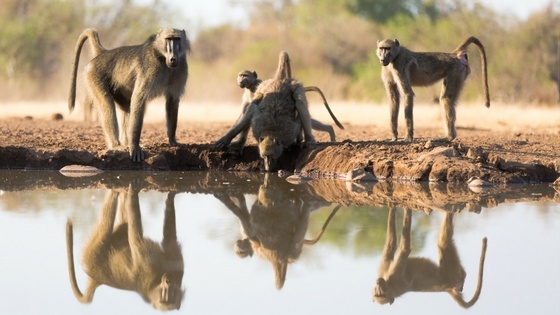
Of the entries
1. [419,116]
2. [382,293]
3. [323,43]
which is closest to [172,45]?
[382,293]

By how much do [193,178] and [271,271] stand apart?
13.3 feet

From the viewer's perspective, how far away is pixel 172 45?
9203 millimetres

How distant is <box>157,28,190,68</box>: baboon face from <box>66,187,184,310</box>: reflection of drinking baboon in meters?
2.12

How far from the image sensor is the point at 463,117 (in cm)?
1695

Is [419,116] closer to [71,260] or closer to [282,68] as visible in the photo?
[282,68]

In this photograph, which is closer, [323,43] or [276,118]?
[276,118]

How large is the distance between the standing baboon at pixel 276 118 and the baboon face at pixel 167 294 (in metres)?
4.37

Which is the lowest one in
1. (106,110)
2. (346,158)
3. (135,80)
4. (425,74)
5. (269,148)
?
(346,158)

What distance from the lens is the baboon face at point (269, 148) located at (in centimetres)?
954

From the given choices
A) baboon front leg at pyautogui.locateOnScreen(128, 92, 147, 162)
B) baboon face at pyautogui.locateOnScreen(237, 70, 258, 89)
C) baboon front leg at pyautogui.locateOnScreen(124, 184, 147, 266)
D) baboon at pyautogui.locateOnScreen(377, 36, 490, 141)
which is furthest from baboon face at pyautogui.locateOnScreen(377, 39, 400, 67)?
baboon front leg at pyautogui.locateOnScreen(124, 184, 147, 266)

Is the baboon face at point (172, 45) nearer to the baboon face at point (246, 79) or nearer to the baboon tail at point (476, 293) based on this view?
the baboon face at point (246, 79)

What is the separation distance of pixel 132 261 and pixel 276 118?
4.09 meters

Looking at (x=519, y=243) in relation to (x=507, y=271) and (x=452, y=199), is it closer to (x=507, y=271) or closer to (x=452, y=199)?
(x=507, y=271)

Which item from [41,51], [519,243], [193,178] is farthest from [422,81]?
[41,51]
